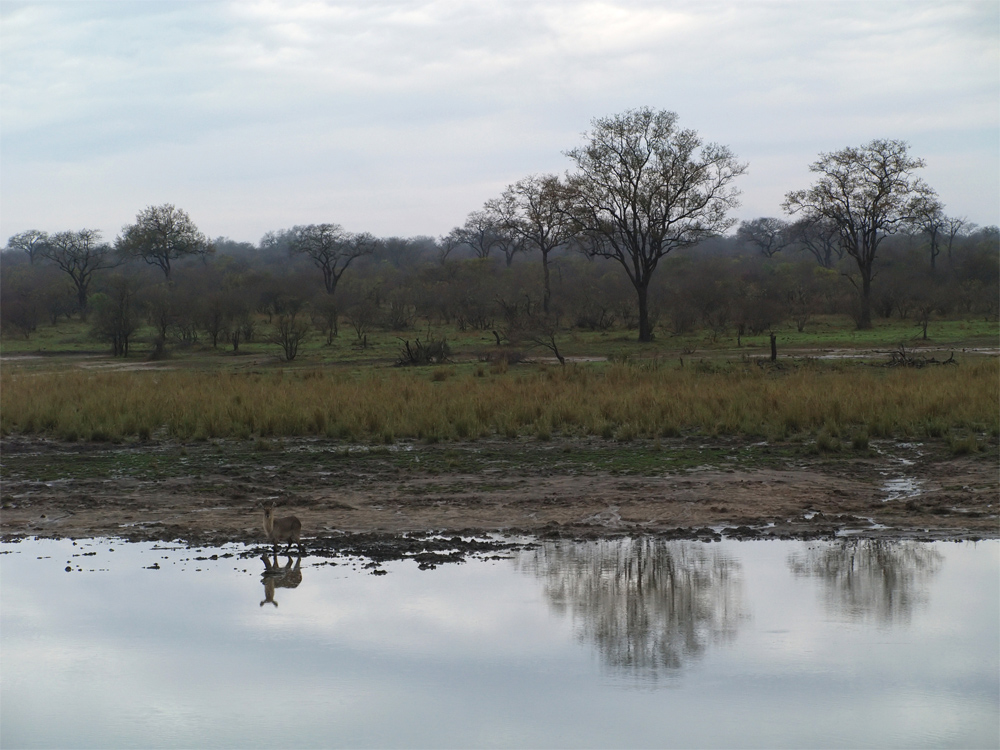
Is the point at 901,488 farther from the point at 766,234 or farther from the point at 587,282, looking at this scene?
the point at 766,234

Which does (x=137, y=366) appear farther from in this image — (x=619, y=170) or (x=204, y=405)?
(x=619, y=170)

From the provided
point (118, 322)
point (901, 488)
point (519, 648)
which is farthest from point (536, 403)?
point (118, 322)

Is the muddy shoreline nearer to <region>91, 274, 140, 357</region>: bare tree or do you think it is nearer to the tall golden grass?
the tall golden grass

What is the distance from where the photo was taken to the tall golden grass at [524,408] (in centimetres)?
1558

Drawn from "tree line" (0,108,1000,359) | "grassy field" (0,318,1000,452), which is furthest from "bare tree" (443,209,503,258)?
"grassy field" (0,318,1000,452)

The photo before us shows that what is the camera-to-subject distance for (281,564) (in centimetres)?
872

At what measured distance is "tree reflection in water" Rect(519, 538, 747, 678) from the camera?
6773mm

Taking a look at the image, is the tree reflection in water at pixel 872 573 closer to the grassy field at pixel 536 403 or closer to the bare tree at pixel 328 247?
the grassy field at pixel 536 403

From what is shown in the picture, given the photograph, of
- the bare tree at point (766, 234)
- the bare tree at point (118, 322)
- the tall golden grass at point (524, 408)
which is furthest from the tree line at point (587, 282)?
the bare tree at point (766, 234)

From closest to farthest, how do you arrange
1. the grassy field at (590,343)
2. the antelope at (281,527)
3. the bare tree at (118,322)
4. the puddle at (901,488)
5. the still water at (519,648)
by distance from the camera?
the still water at (519,648) → the antelope at (281,527) → the puddle at (901,488) → the grassy field at (590,343) → the bare tree at (118,322)

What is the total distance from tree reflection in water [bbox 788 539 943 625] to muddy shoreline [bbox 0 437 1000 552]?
50 cm

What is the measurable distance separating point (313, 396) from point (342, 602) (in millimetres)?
11267

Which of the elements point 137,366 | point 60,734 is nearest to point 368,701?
point 60,734

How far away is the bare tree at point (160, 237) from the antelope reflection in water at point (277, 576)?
67301mm
